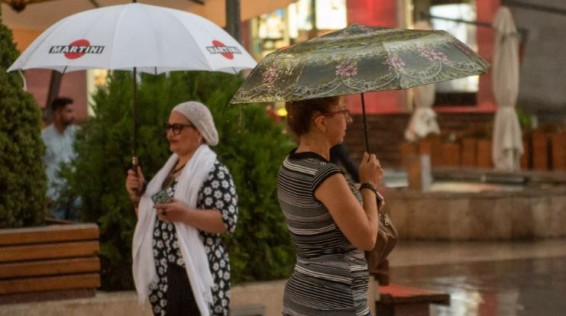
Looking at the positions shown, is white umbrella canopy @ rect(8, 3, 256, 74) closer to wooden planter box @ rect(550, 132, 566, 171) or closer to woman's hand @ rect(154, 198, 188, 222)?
woman's hand @ rect(154, 198, 188, 222)

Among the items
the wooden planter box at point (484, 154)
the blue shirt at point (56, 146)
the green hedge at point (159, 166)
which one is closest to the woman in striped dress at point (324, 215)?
the green hedge at point (159, 166)

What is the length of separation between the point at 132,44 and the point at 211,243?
3.57ft

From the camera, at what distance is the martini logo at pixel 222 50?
725cm

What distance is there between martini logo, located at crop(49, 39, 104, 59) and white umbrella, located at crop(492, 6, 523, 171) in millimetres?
12963

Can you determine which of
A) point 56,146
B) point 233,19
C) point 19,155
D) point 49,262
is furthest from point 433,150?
point 49,262

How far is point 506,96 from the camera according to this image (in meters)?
19.7

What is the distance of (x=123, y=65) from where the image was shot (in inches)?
272

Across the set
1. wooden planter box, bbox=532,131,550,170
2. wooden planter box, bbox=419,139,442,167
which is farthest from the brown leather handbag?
wooden planter box, bbox=419,139,442,167

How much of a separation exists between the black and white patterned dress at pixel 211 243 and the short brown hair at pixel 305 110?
1.63 m

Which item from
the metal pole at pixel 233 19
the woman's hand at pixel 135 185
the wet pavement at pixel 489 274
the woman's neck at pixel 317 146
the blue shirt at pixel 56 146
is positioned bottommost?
the wet pavement at pixel 489 274

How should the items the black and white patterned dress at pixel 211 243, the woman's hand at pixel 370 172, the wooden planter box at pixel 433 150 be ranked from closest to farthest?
the woman's hand at pixel 370 172, the black and white patterned dress at pixel 211 243, the wooden planter box at pixel 433 150

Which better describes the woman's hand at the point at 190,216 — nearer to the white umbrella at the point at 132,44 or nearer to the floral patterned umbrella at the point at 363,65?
the white umbrella at the point at 132,44

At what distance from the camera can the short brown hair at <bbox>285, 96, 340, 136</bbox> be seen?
199 inches

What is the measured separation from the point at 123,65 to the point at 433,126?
57.3 feet
